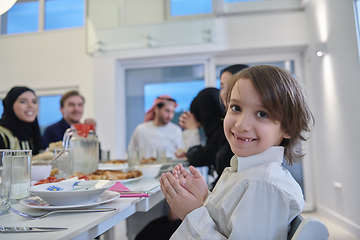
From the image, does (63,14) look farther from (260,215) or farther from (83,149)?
(260,215)

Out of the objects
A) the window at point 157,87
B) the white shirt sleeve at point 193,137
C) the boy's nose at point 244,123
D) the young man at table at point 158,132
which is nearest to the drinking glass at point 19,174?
the boy's nose at point 244,123

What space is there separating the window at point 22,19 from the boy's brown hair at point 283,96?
4.68 meters

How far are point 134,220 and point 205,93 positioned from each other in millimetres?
1173

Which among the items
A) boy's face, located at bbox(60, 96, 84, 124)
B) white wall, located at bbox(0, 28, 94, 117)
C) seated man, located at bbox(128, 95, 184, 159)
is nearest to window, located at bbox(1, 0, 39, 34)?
white wall, located at bbox(0, 28, 94, 117)

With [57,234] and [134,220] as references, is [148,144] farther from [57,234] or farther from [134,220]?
[57,234]

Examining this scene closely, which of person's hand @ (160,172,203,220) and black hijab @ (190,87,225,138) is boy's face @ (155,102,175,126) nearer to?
black hijab @ (190,87,225,138)

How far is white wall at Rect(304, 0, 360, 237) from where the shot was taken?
190cm

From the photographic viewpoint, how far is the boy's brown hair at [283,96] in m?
0.65

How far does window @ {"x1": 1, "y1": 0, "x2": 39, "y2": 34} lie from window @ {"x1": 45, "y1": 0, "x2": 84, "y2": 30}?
0.71 feet

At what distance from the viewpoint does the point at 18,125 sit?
207cm

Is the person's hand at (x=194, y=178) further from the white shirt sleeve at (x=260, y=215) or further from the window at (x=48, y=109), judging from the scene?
the window at (x=48, y=109)

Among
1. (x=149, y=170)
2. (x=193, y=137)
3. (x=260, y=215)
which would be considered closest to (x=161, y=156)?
(x=193, y=137)

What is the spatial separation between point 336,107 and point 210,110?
133 cm

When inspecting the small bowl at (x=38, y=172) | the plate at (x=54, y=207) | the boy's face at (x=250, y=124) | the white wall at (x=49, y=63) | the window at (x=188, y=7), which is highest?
the window at (x=188, y=7)
